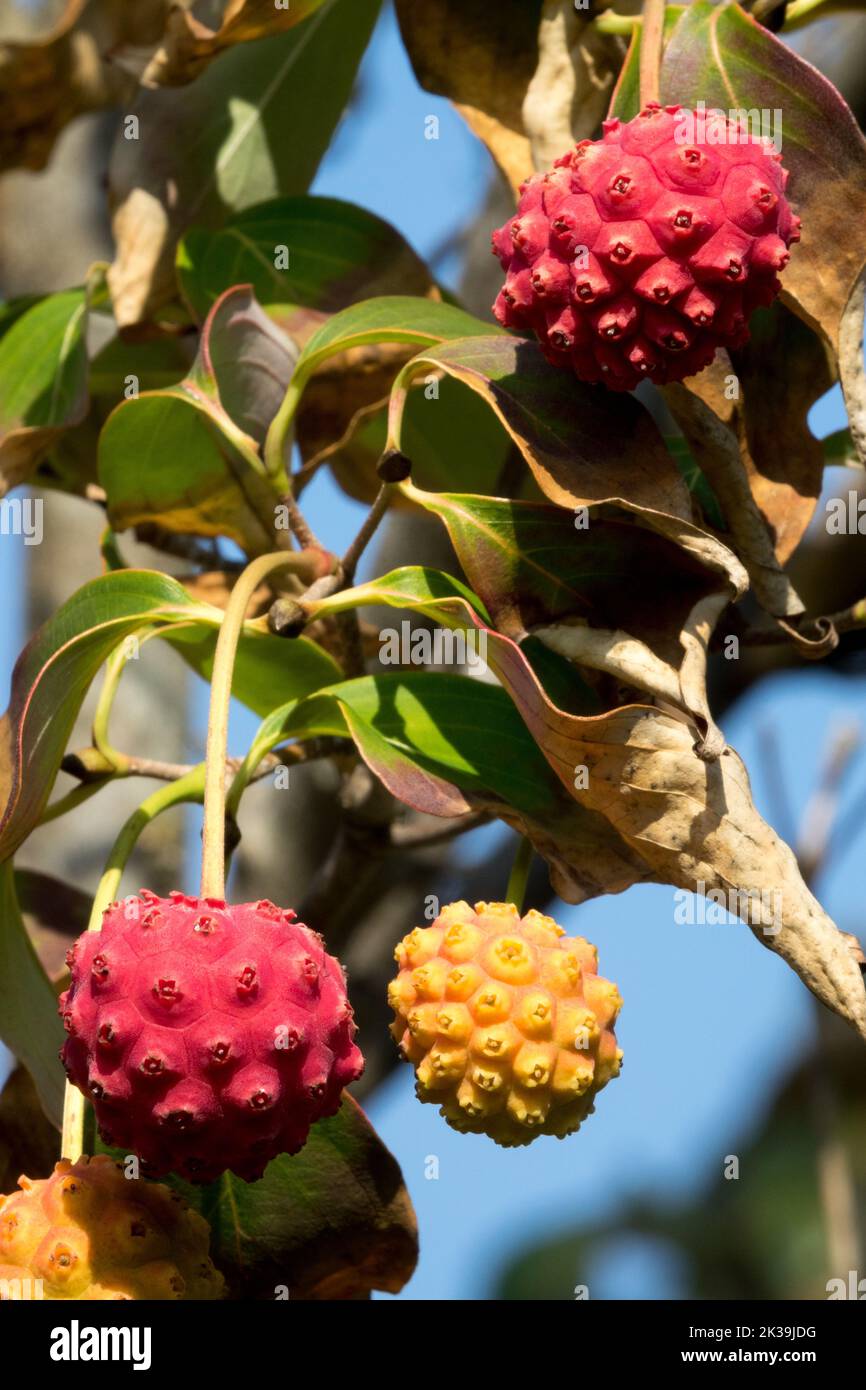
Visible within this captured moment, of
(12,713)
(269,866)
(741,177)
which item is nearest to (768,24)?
(741,177)

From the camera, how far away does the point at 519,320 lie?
4.22 feet

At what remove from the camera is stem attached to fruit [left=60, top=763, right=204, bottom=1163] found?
4.25 ft

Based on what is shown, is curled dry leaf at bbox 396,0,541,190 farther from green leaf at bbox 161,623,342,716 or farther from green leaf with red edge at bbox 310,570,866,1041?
green leaf with red edge at bbox 310,570,866,1041

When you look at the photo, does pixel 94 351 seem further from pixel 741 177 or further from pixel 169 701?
pixel 741 177

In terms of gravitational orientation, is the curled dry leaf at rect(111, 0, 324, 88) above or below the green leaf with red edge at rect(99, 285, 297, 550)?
above

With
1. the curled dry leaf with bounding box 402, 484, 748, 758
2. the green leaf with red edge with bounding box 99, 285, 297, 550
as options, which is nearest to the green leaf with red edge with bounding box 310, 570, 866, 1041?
the curled dry leaf with bounding box 402, 484, 748, 758

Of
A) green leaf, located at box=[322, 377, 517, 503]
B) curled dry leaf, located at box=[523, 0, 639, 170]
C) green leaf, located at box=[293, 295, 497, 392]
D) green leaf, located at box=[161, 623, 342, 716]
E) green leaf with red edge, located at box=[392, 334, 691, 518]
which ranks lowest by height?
green leaf, located at box=[161, 623, 342, 716]

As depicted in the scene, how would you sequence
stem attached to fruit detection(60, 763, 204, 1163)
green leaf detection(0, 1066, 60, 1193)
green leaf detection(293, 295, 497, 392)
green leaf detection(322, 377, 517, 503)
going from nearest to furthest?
stem attached to fruit detection(60, 763, 204, 1163) → green leaf detection(293, 295, 497, 392) → green leaf detection(0, 1066, 60, 1193) → green leaf detection(322, 377, 517, 503)

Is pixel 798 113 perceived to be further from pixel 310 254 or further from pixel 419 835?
pixel 419 835

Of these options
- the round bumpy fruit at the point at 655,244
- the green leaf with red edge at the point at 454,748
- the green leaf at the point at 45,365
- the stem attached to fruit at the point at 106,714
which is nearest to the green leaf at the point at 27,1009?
the stem attached to fruit at the point at 106,714

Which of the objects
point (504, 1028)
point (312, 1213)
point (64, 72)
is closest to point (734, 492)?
point (504, 1028)

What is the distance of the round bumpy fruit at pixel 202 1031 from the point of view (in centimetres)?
109

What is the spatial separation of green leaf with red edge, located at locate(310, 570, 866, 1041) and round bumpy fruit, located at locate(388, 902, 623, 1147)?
112 mm

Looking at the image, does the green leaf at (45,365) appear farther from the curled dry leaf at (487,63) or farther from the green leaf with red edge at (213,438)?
the curled dry leaf at (487,63)
